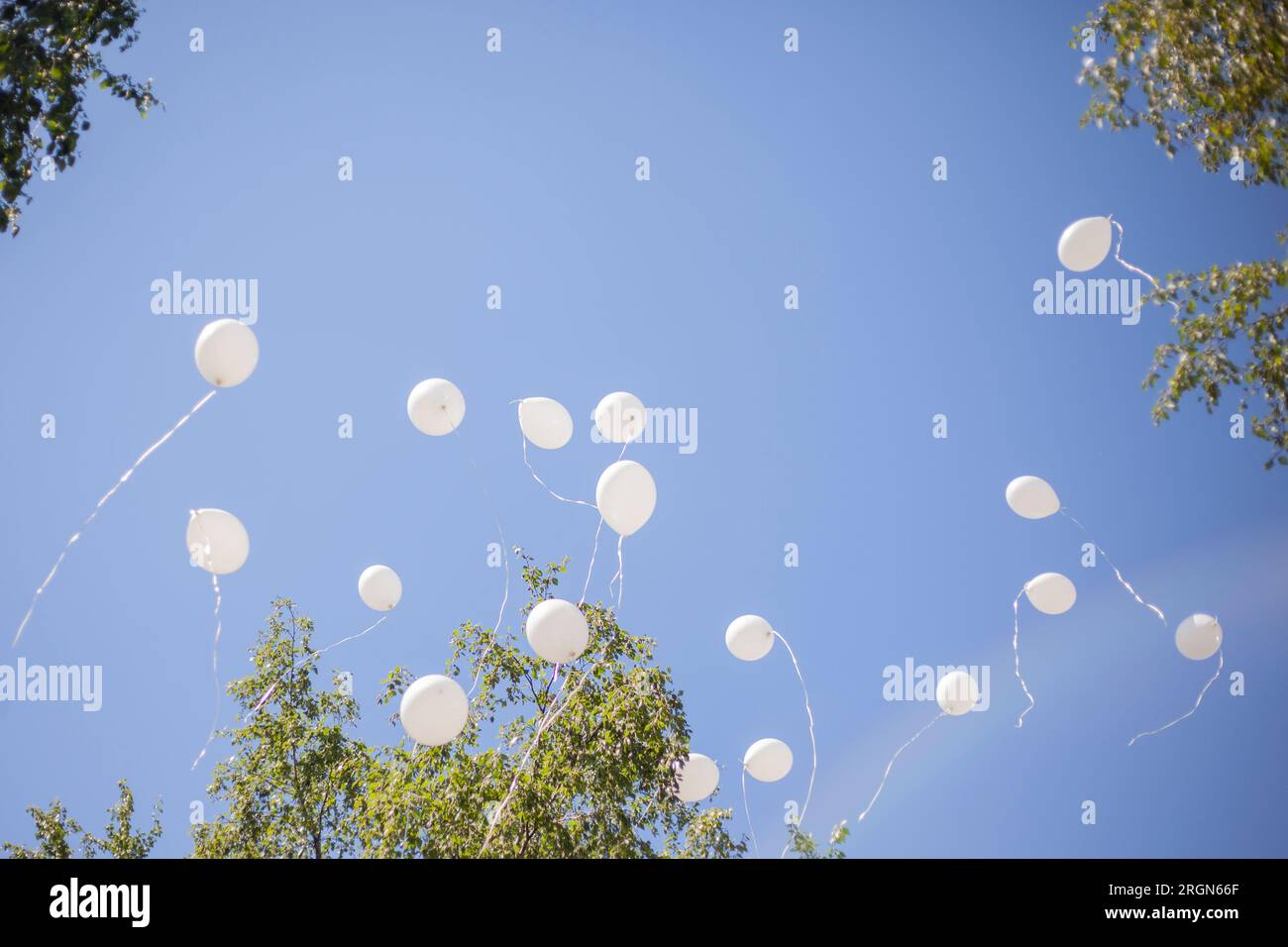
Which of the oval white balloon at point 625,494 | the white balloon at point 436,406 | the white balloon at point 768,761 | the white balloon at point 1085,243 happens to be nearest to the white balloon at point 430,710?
the oval white balloon at point 625,494

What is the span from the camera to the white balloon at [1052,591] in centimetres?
765

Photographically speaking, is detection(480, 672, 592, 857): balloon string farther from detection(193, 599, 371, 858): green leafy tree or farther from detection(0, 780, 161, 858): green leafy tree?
detection(0, 780, 161, 858): green leafy tree

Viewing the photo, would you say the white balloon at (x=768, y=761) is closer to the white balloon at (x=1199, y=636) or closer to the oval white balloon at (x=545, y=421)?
the oval white balloon at (x=545, y=421)

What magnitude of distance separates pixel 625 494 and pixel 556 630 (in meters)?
1.10

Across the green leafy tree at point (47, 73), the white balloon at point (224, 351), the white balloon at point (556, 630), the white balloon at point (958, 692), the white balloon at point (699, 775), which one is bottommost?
the white balloon at point (699, 775)

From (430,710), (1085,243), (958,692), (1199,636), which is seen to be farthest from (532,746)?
(1085,243)

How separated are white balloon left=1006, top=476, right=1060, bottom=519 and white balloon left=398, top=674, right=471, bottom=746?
467 centimetres

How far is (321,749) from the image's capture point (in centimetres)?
927

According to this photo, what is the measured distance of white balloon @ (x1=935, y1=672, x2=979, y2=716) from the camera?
764cm

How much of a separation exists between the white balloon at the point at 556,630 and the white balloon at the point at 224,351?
2507 mm

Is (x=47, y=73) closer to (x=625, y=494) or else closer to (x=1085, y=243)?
(x=625, y=494)

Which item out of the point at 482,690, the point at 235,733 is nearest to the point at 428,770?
the point at 482,690
